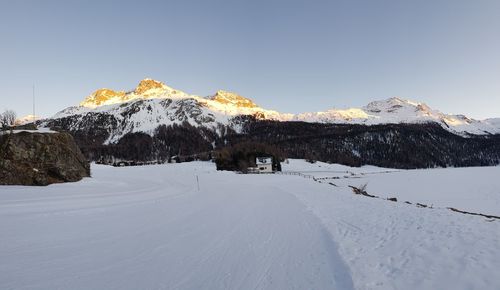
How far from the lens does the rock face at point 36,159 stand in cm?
2709

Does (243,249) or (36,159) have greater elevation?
(36,159)

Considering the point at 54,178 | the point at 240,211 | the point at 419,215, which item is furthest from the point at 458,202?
the point at 54,178

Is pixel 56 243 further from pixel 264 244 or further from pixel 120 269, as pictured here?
pixel 264 244

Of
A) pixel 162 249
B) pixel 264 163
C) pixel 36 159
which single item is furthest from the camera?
pixel 264 163

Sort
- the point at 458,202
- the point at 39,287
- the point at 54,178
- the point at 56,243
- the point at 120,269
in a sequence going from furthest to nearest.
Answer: the point at 458,202
the point at 54,178
the point at 56,243
the point at 120,269
the point at 39,287

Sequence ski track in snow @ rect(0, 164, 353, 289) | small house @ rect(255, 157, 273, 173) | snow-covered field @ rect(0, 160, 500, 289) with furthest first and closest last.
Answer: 1. small house @ rect(255, 157, 273, 173)
2. ski track in snow @ rect(0, 164, 353, 289)
3. snow-covered field @ rect(0, 160, 500, 289)

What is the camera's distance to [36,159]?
28.5 meters

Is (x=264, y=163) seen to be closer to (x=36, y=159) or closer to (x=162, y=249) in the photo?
(x=36, y=159)

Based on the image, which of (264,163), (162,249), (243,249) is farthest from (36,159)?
(264,163)

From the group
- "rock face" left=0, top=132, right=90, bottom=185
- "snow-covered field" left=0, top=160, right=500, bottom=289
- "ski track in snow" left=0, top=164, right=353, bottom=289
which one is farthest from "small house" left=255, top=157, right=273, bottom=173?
"snow-covered field" left=0, top=160, right=500, bottom=289

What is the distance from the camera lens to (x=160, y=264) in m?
10.0

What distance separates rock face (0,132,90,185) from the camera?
27094mm

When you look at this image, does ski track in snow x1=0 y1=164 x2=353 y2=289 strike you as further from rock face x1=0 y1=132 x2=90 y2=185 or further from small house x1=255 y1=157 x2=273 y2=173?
small house x1=255 y1=157 x2=273 y2=173

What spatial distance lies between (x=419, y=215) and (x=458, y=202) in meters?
26.9
